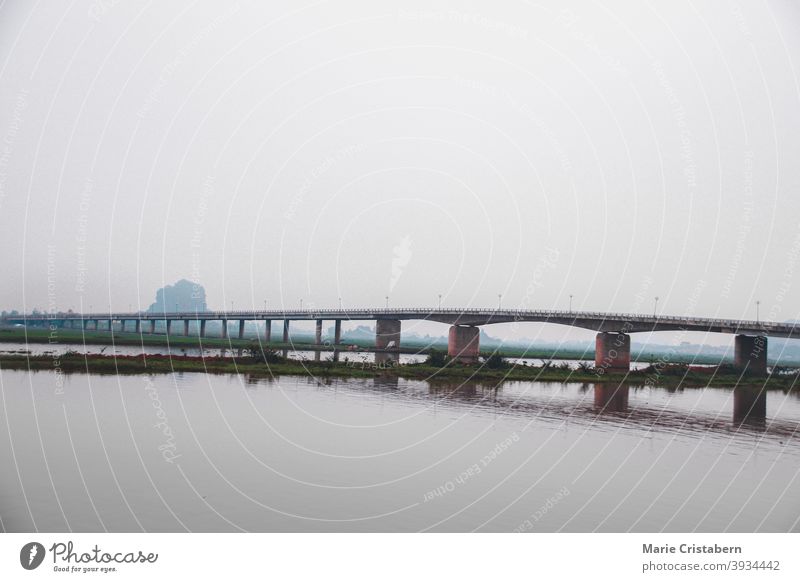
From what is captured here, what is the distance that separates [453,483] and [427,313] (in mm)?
52149

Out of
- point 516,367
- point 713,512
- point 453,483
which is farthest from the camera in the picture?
point 516,367

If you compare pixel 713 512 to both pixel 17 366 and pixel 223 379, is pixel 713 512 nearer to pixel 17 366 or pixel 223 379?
pixel 223 379

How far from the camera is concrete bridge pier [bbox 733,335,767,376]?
54750mm

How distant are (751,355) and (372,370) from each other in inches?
1241

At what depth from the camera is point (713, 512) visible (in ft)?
46.6

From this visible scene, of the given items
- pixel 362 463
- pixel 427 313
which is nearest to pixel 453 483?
pixel 362 463

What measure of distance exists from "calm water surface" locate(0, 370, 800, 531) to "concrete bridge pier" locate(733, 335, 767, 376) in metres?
28.2

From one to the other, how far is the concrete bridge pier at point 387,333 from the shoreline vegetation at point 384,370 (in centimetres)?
1754

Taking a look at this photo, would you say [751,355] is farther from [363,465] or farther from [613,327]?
[363,465]

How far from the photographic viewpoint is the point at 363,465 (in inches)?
655

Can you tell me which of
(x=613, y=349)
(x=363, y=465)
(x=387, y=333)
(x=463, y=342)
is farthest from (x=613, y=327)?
(x=363, y=465)

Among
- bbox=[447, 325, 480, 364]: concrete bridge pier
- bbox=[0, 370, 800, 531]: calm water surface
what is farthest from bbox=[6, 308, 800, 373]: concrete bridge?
bbox=[0, 370, 800, 531]: calm water surface

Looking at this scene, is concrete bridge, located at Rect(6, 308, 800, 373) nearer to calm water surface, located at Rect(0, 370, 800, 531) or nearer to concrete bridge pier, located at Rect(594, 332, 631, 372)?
concrete bridge pier, located at Rect(594, 332, 631, 372)

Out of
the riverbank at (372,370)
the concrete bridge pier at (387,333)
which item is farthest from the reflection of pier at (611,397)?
the concrete bridge pier at (387,333)
